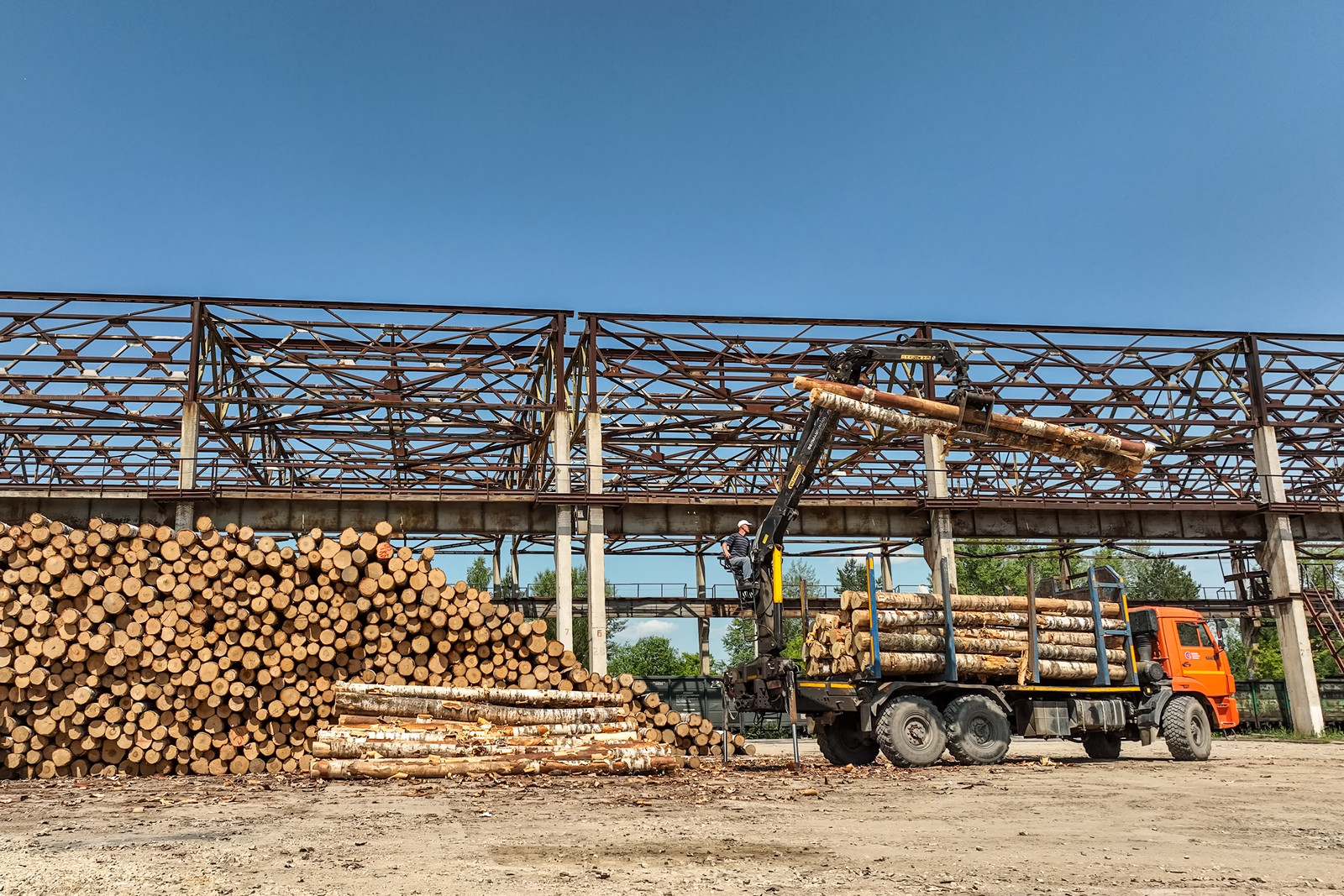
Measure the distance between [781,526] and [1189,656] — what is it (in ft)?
25.9

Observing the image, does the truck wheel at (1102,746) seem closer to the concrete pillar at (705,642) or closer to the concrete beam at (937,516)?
the concrete beam at (937,516)

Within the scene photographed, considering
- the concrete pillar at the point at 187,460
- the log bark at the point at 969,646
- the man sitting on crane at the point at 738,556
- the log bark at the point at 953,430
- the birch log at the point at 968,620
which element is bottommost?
the log bark at the point at 969,646

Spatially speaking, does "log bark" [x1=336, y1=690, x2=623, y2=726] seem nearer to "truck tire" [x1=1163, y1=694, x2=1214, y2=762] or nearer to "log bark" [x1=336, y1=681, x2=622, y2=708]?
"log bark" [x1=336, y1=681, x2=622, y2=708]

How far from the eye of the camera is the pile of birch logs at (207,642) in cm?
1328

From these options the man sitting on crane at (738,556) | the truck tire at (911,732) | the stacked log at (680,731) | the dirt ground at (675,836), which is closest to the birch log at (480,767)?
the dirt ground at (675,836)

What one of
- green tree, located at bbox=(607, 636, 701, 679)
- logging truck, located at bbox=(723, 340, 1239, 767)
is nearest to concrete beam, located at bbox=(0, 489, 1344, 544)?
logging truck, located at bbox=(723, 340, 1239, 767)

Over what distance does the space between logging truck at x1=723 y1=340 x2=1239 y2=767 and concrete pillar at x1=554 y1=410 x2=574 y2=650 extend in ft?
26.6

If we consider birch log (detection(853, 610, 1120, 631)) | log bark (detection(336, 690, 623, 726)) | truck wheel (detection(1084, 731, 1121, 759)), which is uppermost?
birch log (detection(853, 610, 1120, 631))

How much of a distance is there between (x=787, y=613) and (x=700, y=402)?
29.4 ft

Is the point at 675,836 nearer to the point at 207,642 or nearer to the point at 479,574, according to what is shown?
the point at 207,642

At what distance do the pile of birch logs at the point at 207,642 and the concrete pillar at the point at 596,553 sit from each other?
7545 millimetres

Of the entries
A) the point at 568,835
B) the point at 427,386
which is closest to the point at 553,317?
the point at 427,386

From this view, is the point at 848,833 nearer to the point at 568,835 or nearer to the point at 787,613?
the point at 568,835

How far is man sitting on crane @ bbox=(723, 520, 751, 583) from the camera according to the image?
1512 cm
